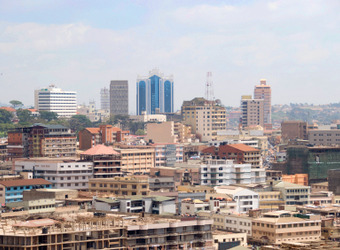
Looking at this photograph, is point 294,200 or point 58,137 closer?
point 294,200

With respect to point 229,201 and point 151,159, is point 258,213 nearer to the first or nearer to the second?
point 229,201

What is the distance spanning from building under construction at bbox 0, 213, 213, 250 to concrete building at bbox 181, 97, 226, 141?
106695mm

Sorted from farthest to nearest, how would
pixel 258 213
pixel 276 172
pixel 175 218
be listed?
pixel 276 172 < pixel 258 213 < pixel 175 218

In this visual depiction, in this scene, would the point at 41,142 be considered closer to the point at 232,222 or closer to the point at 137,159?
the point at 137,159

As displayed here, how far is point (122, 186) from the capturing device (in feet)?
303

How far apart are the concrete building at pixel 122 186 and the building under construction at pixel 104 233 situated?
2401cm

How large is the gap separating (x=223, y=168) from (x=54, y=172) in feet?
64.3

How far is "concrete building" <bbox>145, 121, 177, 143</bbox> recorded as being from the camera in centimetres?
15375

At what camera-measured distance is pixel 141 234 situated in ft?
201

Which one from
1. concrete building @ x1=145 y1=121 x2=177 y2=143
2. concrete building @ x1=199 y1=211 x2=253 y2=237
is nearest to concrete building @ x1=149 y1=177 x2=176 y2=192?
concrete building @ x1=199 y1=211 x2=253 y2=237

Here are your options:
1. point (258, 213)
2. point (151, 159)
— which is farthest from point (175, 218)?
point (151, 159)

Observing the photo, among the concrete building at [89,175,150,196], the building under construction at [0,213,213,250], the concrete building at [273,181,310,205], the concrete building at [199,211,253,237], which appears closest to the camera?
the building under construction at [0,213,213,250]

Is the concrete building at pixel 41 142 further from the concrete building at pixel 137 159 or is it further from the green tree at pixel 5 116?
the green tree at pixel 5 116

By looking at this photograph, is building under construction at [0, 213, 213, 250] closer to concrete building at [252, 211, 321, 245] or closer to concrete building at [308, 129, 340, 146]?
concrete building at [252, 211, 321, 245]
